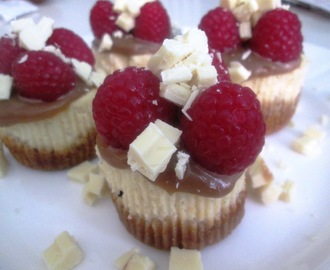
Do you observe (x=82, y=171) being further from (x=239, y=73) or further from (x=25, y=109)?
(x=239, y=73)

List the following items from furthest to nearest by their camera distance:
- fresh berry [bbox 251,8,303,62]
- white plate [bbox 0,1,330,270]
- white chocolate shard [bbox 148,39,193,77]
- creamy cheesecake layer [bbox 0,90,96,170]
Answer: fresh berry [bbox 251,8,303,62], creamy cheesecake layer [bbox 0,90,96,170], white plate [bbox 0,1,330,270], white chocolate shard [bbox 148,39,193,77]

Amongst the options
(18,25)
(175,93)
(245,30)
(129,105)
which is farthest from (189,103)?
(18,25)

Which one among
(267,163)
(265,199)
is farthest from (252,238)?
(267,163)

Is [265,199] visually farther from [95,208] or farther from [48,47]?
[48,47]

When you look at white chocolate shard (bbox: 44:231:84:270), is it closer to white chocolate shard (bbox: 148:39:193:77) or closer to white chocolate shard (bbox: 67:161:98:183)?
white chocolate shard (bbox: 67:161:98:183)

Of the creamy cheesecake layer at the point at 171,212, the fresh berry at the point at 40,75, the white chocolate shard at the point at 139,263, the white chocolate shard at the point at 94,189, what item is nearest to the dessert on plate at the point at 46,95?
the fresh berry at the point at 40,75

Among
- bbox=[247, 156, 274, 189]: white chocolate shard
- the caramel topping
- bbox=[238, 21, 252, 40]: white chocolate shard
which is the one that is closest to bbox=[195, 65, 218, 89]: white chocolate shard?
bbox=[247, 156, 274, 189]: white chocolate shard

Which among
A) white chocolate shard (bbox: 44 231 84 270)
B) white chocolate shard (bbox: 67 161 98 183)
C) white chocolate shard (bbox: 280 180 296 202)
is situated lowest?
white chocolate shard (bbox: 280 180 296 202)
